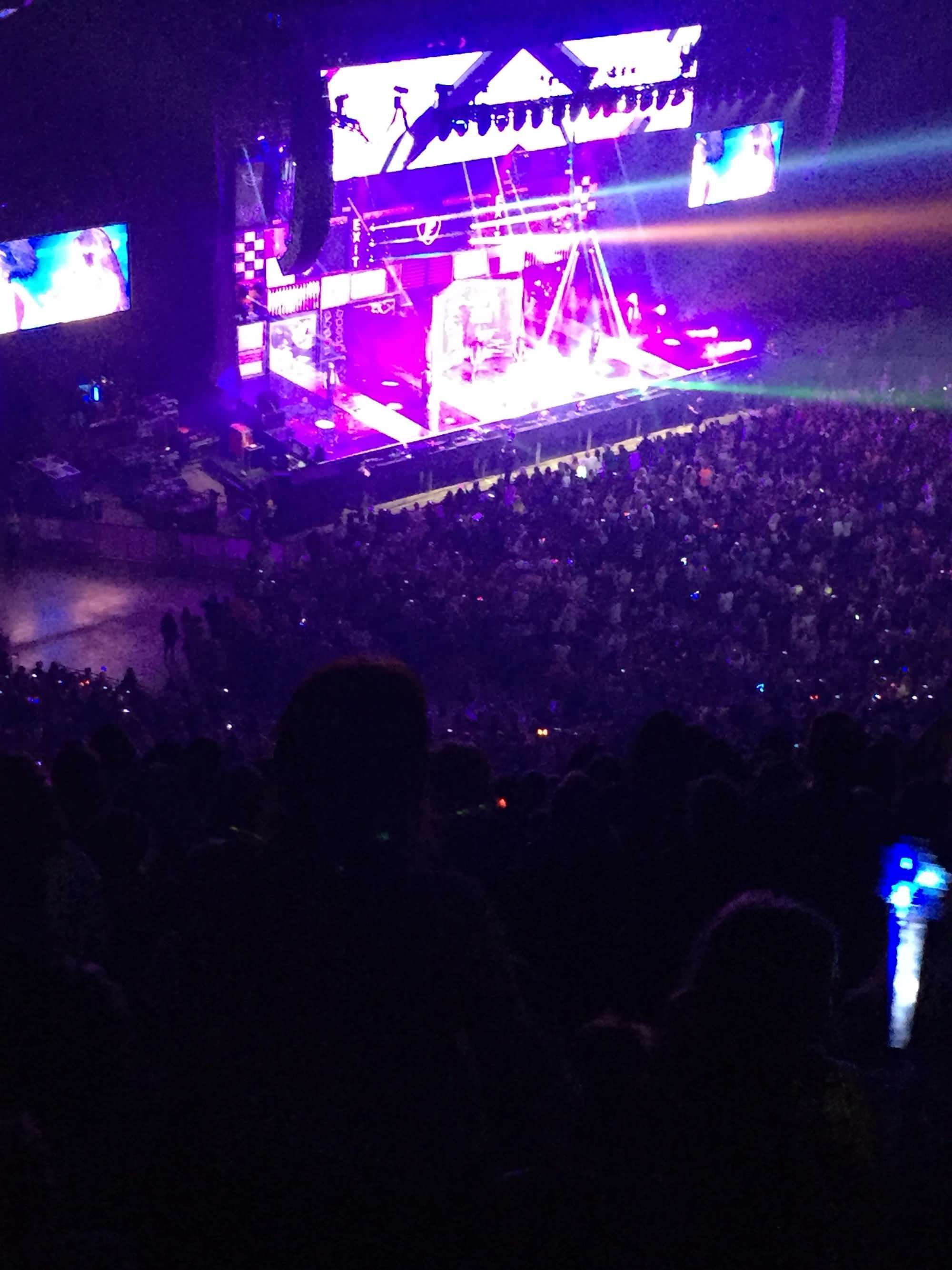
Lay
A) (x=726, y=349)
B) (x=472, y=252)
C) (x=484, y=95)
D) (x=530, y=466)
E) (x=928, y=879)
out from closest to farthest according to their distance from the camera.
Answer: (x=928, y=879), (x=484, y=95), (x=530, y=466), (x=472, y=252), (x=726, y=349)

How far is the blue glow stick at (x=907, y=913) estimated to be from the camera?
2748mm

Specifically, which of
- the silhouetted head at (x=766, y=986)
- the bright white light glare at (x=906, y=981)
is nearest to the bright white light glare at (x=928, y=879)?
the bright white light glare at (x=906, y=981)

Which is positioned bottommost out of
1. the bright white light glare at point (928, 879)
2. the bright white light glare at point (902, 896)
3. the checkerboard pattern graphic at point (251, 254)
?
the bright white light glare at point (902, 896)

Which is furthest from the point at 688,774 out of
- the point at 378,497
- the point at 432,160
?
the point at 432,160

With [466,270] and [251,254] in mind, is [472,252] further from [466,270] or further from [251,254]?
[251,254]

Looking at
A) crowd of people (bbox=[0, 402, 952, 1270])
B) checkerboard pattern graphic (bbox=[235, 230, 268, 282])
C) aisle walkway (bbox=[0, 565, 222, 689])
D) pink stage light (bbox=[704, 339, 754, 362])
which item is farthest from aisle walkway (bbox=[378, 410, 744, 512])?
crowd of people (bbox=[0, 402, 952, 1270])

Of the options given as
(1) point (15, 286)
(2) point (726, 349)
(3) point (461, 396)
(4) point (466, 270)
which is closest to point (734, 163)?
(2) point (726, 349)

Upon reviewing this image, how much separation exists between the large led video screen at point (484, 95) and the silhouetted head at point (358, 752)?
1166 cm

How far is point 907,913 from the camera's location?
307cm

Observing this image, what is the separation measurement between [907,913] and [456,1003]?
1.76 metres

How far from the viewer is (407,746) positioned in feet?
5.86

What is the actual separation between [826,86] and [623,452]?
8.85 meters

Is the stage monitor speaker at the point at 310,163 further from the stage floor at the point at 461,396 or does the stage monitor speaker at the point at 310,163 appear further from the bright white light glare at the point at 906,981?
the bright white light glare at the point at 906,981

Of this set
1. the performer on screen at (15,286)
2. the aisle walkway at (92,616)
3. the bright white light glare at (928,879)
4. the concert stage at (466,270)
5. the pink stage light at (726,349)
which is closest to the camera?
the bright white light glare at (928,879)
